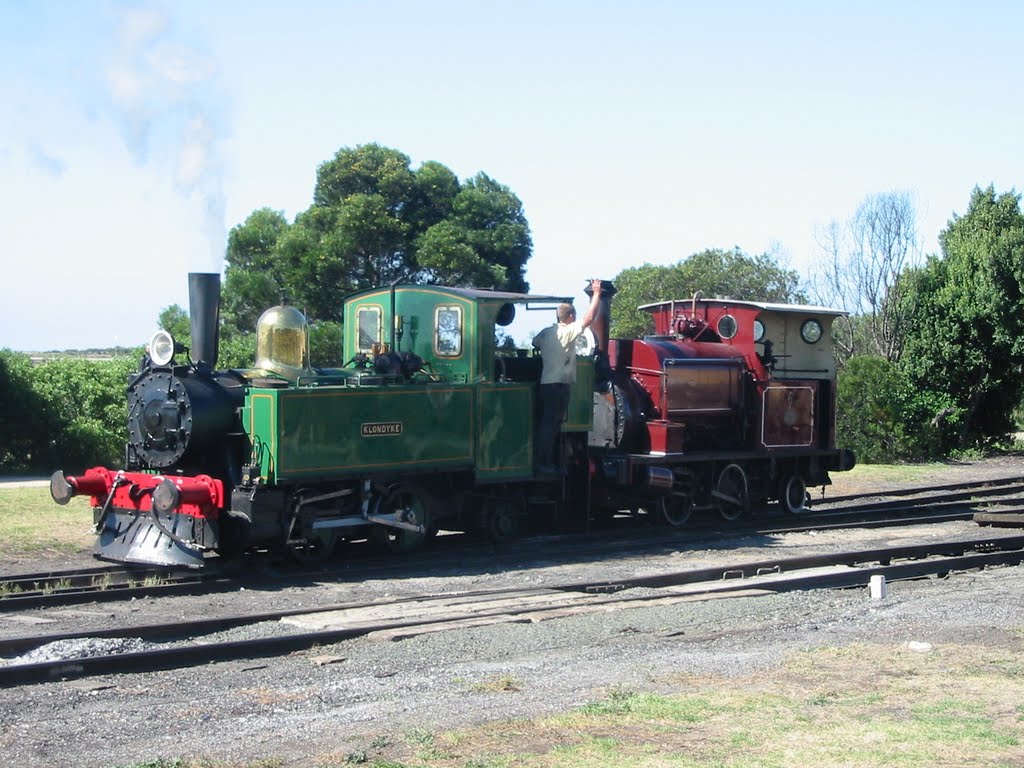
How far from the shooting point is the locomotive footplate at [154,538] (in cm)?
1137

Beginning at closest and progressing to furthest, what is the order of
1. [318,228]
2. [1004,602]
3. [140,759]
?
[140,759]
[1004,602]
[318,228]

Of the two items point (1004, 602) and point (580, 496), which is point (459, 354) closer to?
point (580, 496)

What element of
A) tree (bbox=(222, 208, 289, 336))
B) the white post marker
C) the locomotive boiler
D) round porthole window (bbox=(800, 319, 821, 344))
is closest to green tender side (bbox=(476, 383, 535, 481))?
the locomotive boiler

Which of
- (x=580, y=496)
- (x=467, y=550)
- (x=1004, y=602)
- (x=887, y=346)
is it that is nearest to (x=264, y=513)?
(x=467, y=550)

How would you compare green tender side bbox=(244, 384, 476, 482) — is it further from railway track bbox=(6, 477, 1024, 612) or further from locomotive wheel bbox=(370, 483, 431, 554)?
railway track bbox=(6, 477, 1024, 612)

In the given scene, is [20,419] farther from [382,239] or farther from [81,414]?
[382,239]

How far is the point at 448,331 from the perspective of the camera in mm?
13094

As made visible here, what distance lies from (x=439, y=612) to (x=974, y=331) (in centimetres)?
2327

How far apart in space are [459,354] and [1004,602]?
5878 mm

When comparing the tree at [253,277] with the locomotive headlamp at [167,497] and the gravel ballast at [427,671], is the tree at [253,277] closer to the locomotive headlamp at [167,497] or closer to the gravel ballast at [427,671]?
the locomotive headlamp at [167,497]

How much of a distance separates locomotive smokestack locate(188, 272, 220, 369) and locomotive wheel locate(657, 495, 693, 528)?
248 inches

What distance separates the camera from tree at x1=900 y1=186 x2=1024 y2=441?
2956 cm

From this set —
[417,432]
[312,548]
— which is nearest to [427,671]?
[312,548]

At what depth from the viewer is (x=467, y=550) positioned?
43.9 feet
